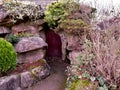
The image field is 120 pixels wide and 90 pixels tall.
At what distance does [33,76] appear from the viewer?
6.73m

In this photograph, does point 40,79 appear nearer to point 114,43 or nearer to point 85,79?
point 85,79

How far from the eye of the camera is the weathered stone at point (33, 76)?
6516 mm

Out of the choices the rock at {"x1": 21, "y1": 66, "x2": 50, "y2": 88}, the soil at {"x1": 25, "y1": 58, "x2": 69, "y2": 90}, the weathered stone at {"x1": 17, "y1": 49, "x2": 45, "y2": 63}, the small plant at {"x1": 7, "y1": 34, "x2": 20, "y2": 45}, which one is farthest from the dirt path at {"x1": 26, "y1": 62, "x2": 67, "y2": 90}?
the small plant at {"x1": 7, "y1": 34, "x2": 20, "y2": 45}

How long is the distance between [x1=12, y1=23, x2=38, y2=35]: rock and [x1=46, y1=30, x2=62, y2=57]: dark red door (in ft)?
2.15

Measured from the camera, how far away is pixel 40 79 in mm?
6902

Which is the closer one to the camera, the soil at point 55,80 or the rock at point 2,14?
the soil at point 55,80

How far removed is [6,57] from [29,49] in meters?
0.94

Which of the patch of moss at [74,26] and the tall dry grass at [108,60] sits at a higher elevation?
the patch of moss at [74,26]

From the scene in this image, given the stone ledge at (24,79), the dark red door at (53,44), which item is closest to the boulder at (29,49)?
the stone ledge at (24,79)

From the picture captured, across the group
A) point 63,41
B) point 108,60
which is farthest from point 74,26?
point 108,60

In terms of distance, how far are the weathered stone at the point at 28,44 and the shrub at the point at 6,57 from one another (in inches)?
22.5

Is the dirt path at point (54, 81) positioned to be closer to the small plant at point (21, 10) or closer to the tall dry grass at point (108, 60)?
the tall dry grass at point (108, 60)

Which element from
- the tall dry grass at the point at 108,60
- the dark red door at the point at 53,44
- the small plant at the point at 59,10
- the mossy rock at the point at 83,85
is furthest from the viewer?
the dark red door at the point at 53,44

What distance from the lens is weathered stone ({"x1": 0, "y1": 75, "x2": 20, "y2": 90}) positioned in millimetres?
6060
